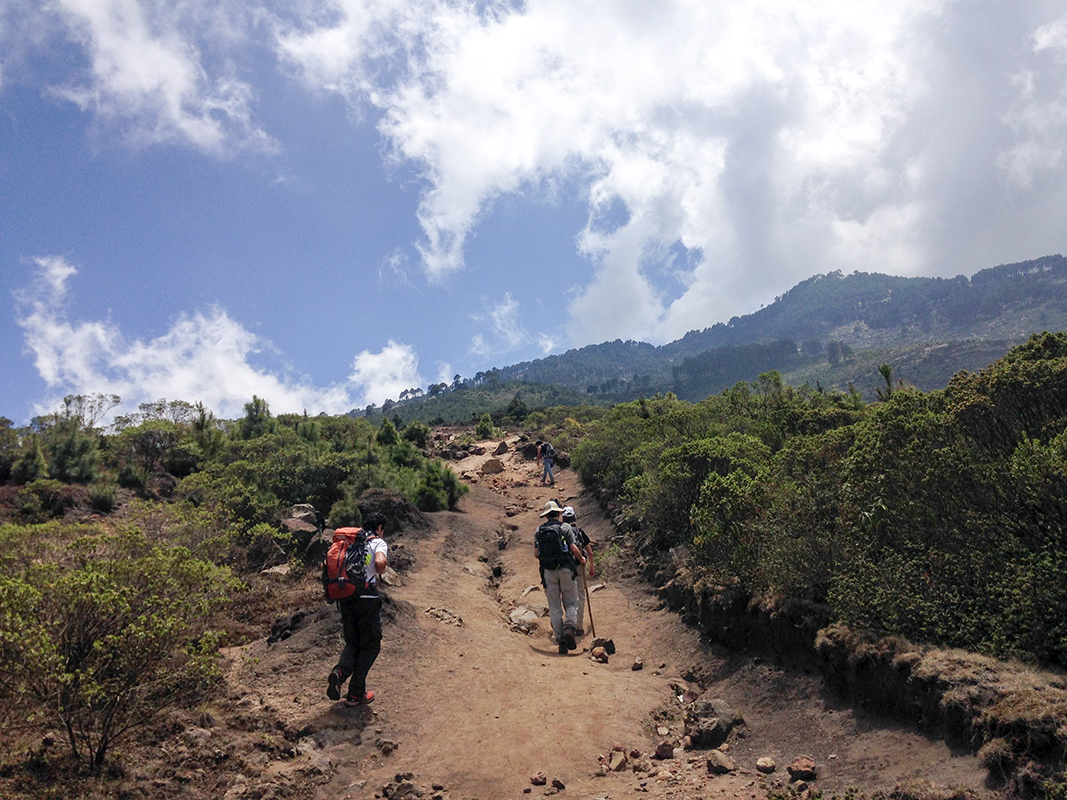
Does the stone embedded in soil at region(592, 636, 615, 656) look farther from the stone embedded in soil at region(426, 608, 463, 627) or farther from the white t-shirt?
the white t-shirt

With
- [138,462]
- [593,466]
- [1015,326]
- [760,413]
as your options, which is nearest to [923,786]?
[760,413]

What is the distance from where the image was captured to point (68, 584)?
14.3 ft

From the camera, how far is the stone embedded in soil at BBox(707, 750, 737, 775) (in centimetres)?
464

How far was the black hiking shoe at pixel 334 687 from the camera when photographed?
18.4 feet

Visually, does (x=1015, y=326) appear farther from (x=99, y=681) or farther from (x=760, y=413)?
(x=99, y=681)

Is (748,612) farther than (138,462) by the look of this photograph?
No

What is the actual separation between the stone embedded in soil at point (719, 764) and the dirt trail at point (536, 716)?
93 mm

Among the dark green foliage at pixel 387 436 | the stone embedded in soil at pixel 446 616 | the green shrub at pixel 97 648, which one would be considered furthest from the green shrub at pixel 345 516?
the dark green foliage at pixel 387 436

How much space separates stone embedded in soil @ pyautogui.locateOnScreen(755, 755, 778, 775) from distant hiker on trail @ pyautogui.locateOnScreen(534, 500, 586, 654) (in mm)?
3703

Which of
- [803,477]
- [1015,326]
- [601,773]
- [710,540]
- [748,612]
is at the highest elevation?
[1015,326]

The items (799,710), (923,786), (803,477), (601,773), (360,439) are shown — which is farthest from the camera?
(360,439)

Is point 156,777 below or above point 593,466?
below

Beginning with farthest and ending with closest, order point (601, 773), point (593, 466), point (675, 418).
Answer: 1. point (593, 466)
2. point (675, 418)
3. point (601, 773)

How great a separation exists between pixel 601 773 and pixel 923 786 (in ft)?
7.38
